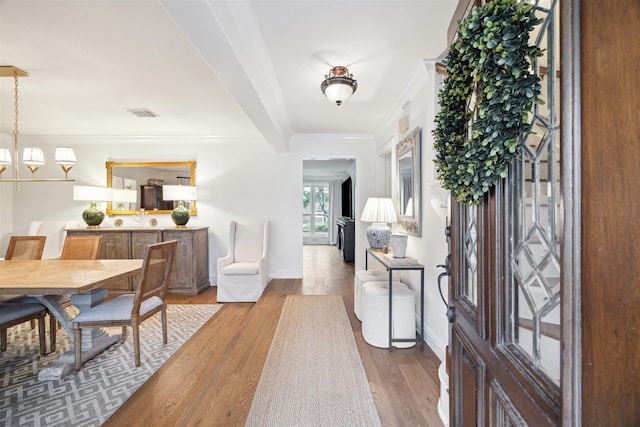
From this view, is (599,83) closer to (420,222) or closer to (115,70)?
(420,222)

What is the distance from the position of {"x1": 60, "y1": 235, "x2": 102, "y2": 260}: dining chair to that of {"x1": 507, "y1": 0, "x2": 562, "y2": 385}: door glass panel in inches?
152

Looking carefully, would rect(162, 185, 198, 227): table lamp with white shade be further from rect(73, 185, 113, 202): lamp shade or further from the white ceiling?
the white ceiling

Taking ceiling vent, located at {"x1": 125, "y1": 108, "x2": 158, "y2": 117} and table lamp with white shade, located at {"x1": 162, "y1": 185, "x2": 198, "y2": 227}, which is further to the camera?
table lamp with white shade, located at {"x1": 162, "y1": 185, "x2": 198, "y2": 227}

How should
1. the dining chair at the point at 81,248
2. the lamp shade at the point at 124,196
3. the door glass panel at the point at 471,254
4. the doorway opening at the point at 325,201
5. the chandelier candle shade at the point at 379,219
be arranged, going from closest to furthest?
1. the door glass panel at the point at 471,254
2. the dining chair at the point at 81,248
3. the chandelier candle shade at the point at 379,219
4. the lamp shade at the point at 124,196
5. the doorway opening at the point at 325,201

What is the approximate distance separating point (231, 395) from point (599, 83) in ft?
7.63

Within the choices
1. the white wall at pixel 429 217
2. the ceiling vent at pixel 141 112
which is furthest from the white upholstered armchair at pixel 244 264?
the white wall at pixel 429 217

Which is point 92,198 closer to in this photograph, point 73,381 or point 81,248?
point 81,248

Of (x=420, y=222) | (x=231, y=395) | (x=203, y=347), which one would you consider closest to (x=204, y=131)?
(x=203, y=347)

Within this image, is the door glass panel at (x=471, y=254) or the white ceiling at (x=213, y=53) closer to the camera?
the door glass panel at (x=471, y=254)

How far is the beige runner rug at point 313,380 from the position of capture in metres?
1.77

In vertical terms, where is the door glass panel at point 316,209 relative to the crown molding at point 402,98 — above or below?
below

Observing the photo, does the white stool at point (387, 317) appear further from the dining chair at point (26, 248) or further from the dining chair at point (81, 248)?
the dining chair at point (26, 248)

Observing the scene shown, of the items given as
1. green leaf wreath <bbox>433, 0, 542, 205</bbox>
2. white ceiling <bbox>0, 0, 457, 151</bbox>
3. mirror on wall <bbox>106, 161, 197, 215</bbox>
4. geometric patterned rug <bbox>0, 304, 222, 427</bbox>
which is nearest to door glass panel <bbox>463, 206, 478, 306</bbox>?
green leaf wreath <bbox>433, 0, 542, 205</bbox>

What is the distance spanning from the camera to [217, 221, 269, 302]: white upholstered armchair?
4.07 m
